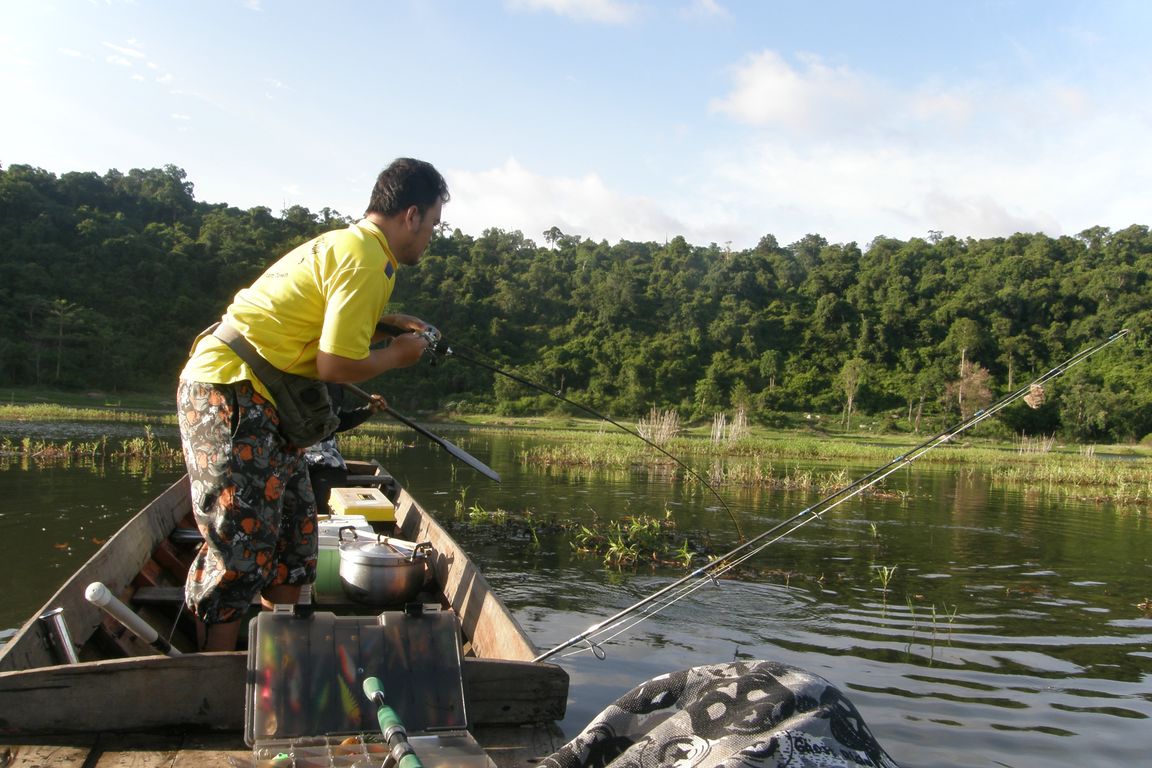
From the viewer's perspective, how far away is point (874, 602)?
7.47 meters

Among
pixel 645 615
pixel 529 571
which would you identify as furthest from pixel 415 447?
pixel 645 615

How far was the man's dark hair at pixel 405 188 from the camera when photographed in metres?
3.09

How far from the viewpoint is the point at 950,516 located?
1390 cm

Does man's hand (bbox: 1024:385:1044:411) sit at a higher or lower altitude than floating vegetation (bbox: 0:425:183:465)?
higher

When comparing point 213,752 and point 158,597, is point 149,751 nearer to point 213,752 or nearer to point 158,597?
point 213,752

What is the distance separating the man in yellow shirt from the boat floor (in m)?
0.41

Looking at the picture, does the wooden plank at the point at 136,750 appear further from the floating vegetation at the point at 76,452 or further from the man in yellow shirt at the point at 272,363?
the floating vegetation at the point at 76,452

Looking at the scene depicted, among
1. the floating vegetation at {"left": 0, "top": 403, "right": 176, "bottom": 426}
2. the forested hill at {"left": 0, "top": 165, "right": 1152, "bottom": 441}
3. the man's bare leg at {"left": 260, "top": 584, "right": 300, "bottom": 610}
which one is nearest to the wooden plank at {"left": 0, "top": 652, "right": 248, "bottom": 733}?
the man's bare leg at {"left": 260, "top": 584, "right": 300, "bottom": 610}

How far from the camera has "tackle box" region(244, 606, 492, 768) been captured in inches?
102

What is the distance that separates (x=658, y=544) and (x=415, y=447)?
1556 centimetres

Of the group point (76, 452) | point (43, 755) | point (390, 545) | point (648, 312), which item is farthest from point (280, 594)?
point (648, 312)

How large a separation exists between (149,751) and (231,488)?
0.82 meters

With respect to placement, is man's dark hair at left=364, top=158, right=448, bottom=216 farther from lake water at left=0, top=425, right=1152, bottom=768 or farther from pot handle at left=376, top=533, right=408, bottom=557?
lake water at left=0, top=425, right=1152, bottom=768

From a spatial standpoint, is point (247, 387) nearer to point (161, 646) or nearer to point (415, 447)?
point (161, 646)
